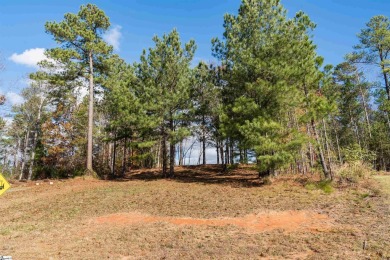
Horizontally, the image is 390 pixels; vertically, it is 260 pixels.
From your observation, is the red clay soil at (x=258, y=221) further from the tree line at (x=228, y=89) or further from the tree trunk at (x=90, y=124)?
the tree trunk at (x=90, y=124)

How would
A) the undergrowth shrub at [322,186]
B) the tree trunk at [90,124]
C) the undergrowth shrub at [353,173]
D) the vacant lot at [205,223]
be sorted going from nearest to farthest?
1. the vacant lot at [205,223]
2. the undergrowth shrub at [322,186]
3. the undergrowth shrub at [353,173]
4. the tree trunk at [90,124]

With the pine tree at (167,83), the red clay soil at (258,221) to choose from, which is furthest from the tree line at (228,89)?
the red clay soil at (258,221)

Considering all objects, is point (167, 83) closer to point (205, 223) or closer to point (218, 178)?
point (218, 178)

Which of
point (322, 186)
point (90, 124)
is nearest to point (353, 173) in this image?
point (322, 186)

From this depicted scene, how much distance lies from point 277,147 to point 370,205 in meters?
4.71

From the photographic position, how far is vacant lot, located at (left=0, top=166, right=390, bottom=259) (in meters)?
6.25

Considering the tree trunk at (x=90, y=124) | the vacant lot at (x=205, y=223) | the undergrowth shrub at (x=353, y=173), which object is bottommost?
the vacant lot at (x=205, y=223)

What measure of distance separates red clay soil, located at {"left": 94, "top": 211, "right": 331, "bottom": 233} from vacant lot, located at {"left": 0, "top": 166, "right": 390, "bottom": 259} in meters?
0.03

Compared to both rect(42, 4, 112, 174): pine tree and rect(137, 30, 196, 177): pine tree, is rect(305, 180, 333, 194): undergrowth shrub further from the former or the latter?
rect(42, 4, 112, 174): pine tree

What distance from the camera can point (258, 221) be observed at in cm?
842

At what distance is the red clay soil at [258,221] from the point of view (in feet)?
25.5

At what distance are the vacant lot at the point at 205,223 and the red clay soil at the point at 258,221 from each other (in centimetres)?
3

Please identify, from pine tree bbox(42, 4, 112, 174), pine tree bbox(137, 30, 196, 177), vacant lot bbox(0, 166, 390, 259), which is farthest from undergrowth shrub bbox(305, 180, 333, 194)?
pine tree bbox(42, 4, 112, 174)

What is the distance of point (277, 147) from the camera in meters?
13.1
